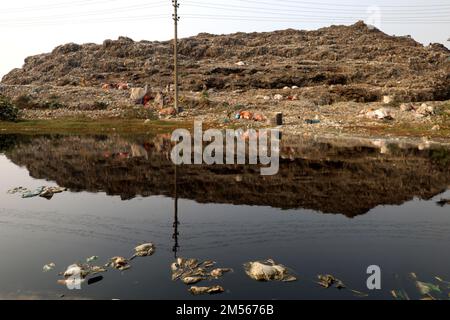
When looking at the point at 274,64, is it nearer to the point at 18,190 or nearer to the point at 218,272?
the point at 18,190

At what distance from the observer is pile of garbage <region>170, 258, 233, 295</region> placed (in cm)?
703

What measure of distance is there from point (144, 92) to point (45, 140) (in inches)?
634

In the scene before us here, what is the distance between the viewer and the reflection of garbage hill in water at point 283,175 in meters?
13.5

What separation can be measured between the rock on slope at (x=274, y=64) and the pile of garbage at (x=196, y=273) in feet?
127

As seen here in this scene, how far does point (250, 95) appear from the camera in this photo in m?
46.6

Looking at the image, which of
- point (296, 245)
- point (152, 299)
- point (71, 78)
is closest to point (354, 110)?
point (296, 245)

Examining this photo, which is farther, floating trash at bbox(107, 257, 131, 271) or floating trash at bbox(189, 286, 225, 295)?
floating trash at bbox(107, 257, 131, 271)

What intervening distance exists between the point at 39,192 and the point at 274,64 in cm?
5031

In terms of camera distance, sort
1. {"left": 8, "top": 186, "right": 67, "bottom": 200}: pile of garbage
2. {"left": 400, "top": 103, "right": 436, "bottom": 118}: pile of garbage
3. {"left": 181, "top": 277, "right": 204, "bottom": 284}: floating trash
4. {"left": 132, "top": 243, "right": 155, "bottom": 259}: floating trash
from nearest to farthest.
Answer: {"left": 181, "top": 277, "right": 204, "bottom": 284}: floating trash
{"left": 132, "top": 243, "right": 155, "bottom": 259}: floating trash
{"left": 8, "top": 186, "right": 67, "bottom": 200}: pile of garbage
{"left": 400, "top": 103, "right": 436, "bottom": 118}: pile of garbage

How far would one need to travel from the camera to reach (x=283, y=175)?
54.0 ft

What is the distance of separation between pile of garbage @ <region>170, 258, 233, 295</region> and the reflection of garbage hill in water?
16.5 feet

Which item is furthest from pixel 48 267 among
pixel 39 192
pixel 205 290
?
pixel 39 192

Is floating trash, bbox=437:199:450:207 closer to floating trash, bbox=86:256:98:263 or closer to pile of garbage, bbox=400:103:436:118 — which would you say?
floating trash, bbox=86:256:98:263

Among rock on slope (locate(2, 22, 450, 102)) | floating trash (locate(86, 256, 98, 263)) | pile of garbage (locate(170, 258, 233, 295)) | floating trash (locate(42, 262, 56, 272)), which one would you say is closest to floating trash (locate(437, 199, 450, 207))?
pile of garbage (locate(170, 258, 233, 295))
